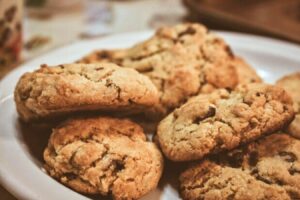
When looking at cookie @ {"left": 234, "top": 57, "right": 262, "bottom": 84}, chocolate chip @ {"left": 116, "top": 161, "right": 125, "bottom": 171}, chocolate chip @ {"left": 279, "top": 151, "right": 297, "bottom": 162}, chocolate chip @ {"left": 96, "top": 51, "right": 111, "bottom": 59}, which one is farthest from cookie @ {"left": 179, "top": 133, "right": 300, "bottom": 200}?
chocolate chip @ {"left": 96, "top": 51, "right": 111, "bottom": 59}

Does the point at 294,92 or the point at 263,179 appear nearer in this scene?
the point at 263,179

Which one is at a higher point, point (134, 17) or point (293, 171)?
point (293, 171)

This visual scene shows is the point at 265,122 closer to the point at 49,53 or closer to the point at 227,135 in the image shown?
the point at 227,135

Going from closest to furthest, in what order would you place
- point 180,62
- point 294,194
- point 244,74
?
1. point 294,194
2. point 180,62
3. point 244,74

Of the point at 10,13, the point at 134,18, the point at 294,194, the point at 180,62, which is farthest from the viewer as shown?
the point at 134,18

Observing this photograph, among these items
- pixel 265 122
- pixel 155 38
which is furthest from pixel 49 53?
pixel 265 122

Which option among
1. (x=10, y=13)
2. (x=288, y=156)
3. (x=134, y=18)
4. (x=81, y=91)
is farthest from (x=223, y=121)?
(x=134, y=18)

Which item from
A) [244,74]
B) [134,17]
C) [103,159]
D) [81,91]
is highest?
[81,91]

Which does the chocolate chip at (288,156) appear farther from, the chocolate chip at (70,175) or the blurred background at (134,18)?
the blurred background at (134,18)

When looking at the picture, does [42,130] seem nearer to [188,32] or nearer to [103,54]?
[103,54]
